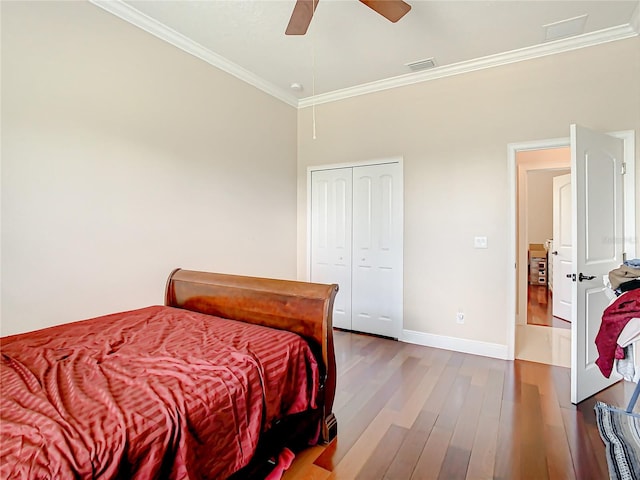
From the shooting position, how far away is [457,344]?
3.52 m

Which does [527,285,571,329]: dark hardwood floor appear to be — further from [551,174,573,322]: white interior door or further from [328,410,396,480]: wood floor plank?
[328,410,396,480]: wood floor plank

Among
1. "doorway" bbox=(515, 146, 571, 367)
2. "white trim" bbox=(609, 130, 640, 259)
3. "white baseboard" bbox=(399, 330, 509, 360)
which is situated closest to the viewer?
"white trim" bbox=(609, 130, 640, 259)

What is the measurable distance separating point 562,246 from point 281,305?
15.3 ft

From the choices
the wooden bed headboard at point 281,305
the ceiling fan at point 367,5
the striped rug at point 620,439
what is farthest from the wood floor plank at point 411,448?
the ceiling fan at point 367,5

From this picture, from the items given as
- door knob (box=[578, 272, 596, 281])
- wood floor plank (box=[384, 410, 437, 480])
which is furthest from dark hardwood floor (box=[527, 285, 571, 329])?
wood floor plank (box=[384, 410, 437, 480])

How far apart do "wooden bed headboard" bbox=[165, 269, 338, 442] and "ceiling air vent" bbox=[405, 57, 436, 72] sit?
8.68ft

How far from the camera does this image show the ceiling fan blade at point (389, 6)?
200 cm

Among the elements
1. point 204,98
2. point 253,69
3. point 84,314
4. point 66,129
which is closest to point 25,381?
point 84,314

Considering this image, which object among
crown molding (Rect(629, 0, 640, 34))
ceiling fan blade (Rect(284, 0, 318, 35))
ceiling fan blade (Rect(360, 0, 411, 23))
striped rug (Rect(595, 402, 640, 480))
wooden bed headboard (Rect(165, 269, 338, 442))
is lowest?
striped rug (Rect(595, 402, 640, 480))

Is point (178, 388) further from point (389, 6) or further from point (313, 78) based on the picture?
point (313, 78)

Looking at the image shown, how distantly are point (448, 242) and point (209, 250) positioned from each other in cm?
247

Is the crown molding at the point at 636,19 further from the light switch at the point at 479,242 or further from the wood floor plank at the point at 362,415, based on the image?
the wood floor plank at the point at 362,415

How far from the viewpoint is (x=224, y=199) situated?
11.3 ft

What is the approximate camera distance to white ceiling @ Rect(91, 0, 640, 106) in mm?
2537
